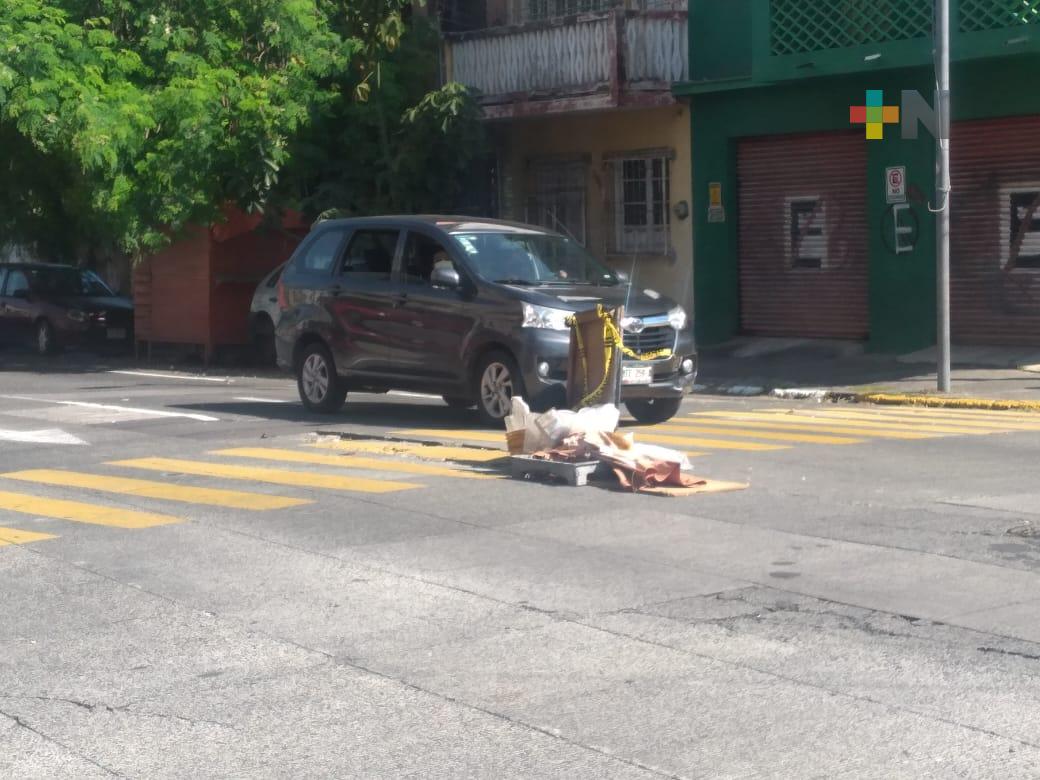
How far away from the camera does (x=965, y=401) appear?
55.1ft

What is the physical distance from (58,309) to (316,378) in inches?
542

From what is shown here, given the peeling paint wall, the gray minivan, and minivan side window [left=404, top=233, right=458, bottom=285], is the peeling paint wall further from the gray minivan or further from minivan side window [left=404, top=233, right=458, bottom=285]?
minivan side window [left=404, top=233, right=458, bottom=285]

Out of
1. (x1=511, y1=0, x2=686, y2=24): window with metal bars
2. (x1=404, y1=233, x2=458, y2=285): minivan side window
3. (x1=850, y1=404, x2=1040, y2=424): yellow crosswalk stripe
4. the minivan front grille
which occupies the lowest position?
(x1=850, y1=404, x2=1040, y2=424): yellow crosswalk stripe

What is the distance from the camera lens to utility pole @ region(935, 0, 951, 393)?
17.2 m

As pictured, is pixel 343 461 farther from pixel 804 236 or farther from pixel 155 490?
pixel 804 236

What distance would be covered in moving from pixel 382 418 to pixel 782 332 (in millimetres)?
9446

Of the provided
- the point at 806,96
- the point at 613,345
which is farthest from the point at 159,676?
the point at 806,96

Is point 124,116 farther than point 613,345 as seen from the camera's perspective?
Yes

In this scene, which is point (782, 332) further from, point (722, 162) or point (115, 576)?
point (115, 576)

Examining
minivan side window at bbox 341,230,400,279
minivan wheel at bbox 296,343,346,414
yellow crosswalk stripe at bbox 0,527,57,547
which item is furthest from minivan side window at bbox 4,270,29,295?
yellow crosswalk stripe at bbox 0,527,57,547

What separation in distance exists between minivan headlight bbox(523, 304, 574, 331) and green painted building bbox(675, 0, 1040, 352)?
6007 mm

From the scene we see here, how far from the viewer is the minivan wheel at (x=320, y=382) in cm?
1611

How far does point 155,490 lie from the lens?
37.3 ft

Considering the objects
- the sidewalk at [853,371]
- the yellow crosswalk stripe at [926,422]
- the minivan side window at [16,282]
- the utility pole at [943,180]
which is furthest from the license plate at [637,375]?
the minivan side window at [16,282]
